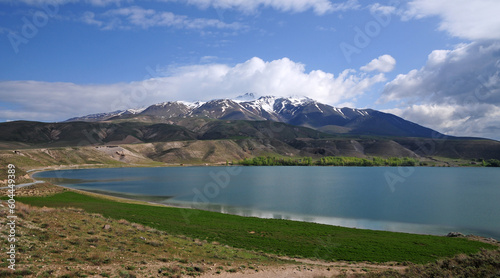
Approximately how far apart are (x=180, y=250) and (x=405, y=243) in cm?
2204

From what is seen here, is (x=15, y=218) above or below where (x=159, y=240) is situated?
above

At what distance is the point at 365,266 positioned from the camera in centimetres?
2227

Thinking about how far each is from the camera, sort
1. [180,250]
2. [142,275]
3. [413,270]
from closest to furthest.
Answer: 1. [142,275]
2. [413,270]
3. [180,250]

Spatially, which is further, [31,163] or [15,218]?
[31,163]

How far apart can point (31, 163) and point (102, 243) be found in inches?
7593

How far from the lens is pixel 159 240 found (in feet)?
78.4

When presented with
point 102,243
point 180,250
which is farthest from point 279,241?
point 102,243

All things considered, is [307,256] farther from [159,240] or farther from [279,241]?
[159,240]

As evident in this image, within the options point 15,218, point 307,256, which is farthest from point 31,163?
point 307,256

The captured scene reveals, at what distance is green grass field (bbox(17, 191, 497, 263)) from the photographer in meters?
25.5

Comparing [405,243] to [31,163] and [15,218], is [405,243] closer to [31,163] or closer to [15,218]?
[15,218]

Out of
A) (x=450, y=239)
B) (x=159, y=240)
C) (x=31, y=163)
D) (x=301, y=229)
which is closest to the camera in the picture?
(x=159, y=240)

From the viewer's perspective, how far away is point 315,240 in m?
29.5

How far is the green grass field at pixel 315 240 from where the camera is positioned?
83.7 feet
